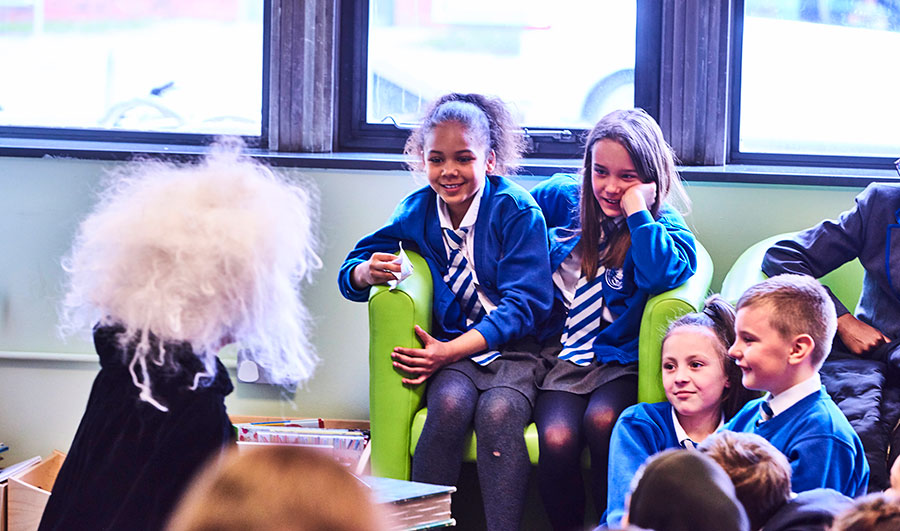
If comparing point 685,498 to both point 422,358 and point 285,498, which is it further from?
point 422,358

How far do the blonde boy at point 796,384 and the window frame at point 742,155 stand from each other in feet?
3.99

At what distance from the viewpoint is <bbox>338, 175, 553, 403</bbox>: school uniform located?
244 centimetres

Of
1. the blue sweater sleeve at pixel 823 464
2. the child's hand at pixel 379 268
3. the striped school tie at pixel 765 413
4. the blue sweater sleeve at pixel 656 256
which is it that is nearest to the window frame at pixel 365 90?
the blue sweater sleeve at pixel 656 256

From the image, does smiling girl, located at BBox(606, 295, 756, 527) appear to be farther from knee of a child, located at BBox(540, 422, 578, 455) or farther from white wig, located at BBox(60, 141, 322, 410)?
white wig, located at BBox(60, 141, 322, 410)

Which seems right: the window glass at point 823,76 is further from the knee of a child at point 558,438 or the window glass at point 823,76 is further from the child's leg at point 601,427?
the knee of a child at point 558,438

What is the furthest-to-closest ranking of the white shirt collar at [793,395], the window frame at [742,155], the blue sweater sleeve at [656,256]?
the window frame at [742,155]
the blue sweater sleeve at [656,256]
the white shirt collar at [793,395]

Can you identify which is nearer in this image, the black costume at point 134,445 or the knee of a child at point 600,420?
the black costume at point 134,445

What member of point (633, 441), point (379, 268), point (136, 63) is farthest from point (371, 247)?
point (136, 63)

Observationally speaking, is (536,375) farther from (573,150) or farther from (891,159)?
(891,159)

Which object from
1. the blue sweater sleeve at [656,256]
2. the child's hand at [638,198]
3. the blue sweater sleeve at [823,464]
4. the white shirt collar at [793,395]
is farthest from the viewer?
the child's hand at [638,198]

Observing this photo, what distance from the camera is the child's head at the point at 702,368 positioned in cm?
213

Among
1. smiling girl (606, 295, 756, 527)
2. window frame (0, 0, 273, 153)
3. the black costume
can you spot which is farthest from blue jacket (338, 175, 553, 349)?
the black costume

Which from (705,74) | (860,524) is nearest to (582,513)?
(860,524)

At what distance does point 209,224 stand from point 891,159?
260 centimetres
